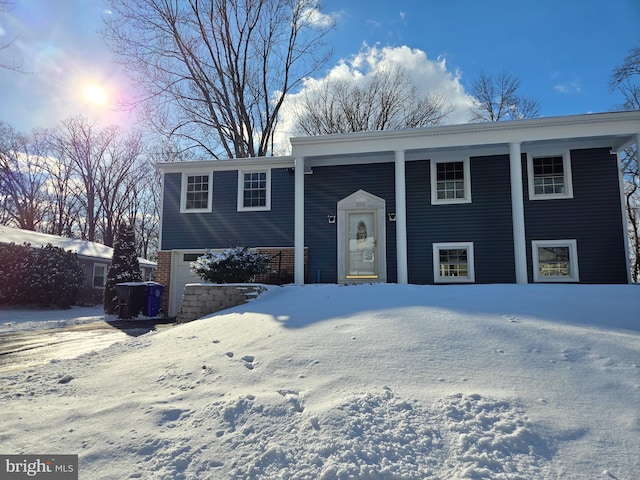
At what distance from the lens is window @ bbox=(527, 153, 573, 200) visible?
10.1m

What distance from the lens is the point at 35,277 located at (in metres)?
13.5

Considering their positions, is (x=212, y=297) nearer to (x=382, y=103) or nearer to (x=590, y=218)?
(x=590, y=218)

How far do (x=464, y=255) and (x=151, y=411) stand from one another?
895cm

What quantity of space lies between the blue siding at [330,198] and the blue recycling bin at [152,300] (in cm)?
411

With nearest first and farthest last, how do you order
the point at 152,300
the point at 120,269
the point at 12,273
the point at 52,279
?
the point at 152,300 < the point at 120,269 < the point at 12,273 < the point at 52,279

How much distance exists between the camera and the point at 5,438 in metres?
2.68

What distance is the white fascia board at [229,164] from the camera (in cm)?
1163

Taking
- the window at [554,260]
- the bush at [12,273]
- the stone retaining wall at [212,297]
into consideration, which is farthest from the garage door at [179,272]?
the window at [554,260]

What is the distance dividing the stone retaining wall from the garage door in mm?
3830


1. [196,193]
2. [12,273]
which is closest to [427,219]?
[196,193]

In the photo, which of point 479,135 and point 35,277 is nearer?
point 479,135

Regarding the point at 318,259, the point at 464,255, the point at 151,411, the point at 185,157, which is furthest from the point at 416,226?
the point at 185,157

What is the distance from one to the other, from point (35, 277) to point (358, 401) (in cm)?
1439

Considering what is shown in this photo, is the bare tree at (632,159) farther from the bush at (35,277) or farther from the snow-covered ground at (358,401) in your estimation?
the bush at (35,277)
